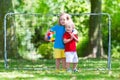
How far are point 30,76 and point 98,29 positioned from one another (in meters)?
12.0

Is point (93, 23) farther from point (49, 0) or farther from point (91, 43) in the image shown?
point (49, 0)

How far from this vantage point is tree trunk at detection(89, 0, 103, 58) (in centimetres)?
2123

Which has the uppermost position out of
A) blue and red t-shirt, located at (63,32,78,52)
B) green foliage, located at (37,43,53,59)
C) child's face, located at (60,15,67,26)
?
child's face, located at (60,15,67,26)

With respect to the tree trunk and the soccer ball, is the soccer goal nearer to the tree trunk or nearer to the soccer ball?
the tree trunk

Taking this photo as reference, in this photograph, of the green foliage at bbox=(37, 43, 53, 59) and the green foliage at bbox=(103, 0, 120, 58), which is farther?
the green foliage at bbox=(103, 0, 120, 58)

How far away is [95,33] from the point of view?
71.1 ft

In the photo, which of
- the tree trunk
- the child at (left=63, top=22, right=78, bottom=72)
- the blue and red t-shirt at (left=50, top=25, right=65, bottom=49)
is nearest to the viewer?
the child at (left=63, top=22, right=78, bottom=72)

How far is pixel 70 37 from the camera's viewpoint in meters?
11.2

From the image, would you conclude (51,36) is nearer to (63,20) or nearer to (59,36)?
(59,36)

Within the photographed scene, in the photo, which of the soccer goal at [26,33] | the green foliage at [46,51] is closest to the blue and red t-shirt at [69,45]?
the soccer goal at [26,33]

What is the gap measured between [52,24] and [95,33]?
3.44m

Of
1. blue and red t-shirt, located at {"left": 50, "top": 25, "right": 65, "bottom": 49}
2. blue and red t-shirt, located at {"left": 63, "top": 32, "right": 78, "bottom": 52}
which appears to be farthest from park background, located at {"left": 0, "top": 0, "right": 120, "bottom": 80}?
blue and red t-shirt, located at {"left": 63, "top": 32, "right": 78, "bottom": 52}

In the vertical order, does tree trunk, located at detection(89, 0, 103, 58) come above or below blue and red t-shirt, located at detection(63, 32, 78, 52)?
below

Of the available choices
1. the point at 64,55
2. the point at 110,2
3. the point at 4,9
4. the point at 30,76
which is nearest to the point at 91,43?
the point at 4,9
